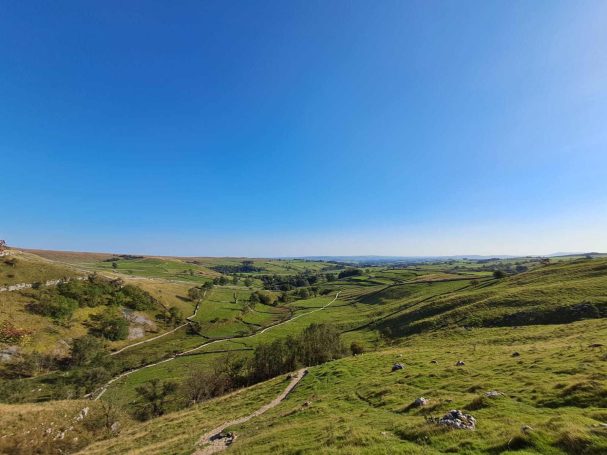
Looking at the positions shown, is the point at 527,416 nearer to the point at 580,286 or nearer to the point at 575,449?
the point at 575,449

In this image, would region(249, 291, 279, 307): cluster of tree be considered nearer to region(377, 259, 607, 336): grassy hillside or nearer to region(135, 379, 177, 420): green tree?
region(377, 259, 607, 336): grassy hillside

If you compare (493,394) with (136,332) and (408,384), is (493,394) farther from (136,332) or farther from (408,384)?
(136,332)

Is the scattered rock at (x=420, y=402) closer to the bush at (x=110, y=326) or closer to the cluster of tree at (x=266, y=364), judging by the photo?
the cluster of tree at (x=266, y=364)

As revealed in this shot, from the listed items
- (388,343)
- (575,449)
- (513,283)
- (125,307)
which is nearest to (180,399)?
(388,343)

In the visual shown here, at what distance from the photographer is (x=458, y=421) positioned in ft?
57.1

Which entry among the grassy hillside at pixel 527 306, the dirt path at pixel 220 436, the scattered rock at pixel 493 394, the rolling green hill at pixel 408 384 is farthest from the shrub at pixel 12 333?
the scattered rock at pixel 493 394

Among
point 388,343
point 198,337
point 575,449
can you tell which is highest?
point 575,449

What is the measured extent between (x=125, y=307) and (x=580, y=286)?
155 meters

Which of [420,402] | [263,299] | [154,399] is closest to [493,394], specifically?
[420,402]

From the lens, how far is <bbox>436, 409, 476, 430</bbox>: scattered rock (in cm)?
1695

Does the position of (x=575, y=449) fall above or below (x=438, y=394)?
above

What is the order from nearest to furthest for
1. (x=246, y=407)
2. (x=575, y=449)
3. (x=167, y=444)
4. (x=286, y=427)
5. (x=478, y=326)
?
(x=575, y=449) → (x=286, y=427) → (x=167, y=444) → (x=246, y=407) → (x=478, y=326)

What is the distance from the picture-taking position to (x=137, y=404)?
2373 inches

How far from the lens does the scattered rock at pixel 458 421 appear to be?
16953 millimetres
